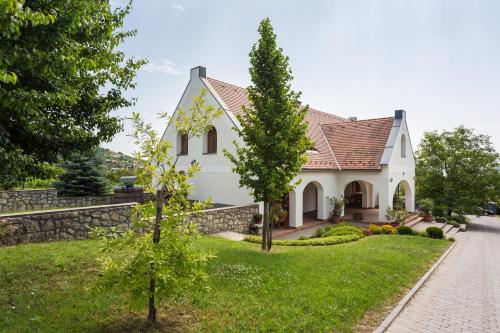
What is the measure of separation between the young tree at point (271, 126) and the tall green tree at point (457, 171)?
21.7 m

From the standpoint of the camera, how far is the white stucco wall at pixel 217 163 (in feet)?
54.5

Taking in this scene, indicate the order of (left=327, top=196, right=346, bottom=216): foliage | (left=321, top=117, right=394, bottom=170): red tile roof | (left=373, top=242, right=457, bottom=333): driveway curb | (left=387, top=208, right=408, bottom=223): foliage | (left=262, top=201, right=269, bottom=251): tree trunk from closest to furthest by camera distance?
(left=373, top=242, right=457, bottom=333): driveway curb, (left=262, top=201, right=269, bottom=251): tree trunk, (left=387, top=208, right=408, bottom=223): foliage, (left=327, top=196, right=346, bottom=216): foliage, (left=321, top=117, right=394, bottom=170): red tile roof

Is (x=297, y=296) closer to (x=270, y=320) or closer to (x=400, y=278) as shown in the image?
(x=270, y=320)

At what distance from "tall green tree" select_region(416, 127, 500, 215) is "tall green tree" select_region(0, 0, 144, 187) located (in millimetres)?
27057

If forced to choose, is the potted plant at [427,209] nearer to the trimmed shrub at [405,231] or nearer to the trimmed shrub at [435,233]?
the trimmed shrub at [435,233]

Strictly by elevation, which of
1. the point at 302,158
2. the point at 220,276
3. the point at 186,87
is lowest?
the point at 220,276

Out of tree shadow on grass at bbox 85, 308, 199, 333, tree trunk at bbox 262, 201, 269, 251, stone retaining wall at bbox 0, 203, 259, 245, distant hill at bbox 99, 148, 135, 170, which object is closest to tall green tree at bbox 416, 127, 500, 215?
tree trunk at bbox 262, 201, 269, 251

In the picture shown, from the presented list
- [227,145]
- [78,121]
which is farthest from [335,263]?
[227,145]

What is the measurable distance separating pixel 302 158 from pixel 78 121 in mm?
6464

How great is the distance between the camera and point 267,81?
32.7ft

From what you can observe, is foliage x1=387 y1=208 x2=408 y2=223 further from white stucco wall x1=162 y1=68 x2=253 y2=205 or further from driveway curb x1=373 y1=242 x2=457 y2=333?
white stucco wall x1=162 y1=68 x2=253 y2=205

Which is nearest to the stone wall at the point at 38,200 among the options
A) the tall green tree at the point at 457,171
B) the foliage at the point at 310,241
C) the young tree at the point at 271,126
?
the foliage at the point at 310,241

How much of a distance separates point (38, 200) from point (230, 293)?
16368mm

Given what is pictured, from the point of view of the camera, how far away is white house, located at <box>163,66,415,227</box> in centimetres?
1717
